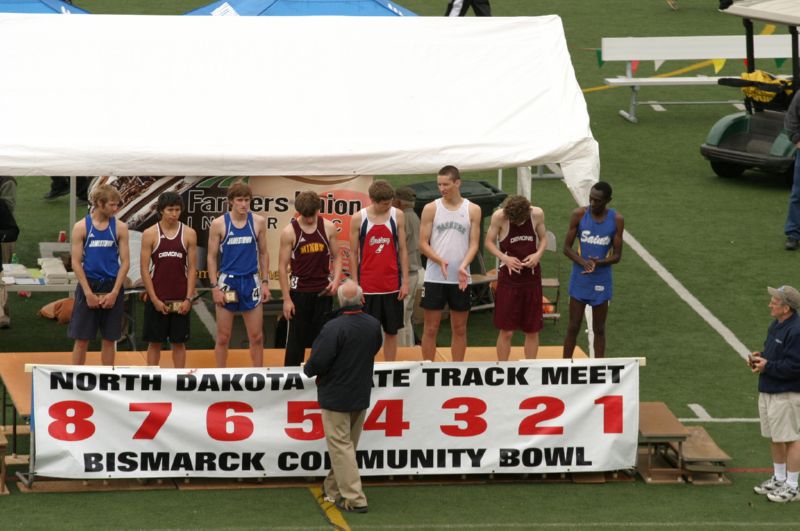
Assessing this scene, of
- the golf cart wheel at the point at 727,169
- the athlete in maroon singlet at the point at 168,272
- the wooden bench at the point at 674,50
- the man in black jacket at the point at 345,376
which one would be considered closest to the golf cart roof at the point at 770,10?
the golf cart wheel at the point at 727,169

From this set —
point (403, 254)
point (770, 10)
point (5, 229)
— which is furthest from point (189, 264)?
point (770, 10)

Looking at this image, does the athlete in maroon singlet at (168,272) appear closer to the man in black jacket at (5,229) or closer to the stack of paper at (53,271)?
the stack of paper at (53,271)

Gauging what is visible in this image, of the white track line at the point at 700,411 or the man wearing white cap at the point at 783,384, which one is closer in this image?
the man wearing white cap at the point at 783,384

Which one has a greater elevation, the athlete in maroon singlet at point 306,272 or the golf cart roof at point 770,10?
the golf cart roof at point 770,10

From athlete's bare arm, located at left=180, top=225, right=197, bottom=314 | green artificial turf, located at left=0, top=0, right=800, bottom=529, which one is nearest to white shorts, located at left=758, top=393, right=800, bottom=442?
green artificial turf, located at left=0, top=0, right=800, bottom=529

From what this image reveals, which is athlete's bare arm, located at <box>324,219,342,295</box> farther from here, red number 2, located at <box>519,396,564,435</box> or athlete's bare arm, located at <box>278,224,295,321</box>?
red number 2, located at <box>519,396,564,435</box>

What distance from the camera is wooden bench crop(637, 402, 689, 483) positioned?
38.7 feet

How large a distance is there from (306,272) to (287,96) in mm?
2053

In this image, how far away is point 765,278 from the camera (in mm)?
17016

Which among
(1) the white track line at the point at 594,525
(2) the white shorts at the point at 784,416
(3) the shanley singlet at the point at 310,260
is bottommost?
(1) the white track line at the point at 594,525

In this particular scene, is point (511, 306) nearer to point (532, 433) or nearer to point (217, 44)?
point (532, 433)

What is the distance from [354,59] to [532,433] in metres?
4.40

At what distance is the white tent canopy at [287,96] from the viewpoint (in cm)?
1306

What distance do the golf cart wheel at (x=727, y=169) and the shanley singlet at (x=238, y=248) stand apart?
9705 mm
